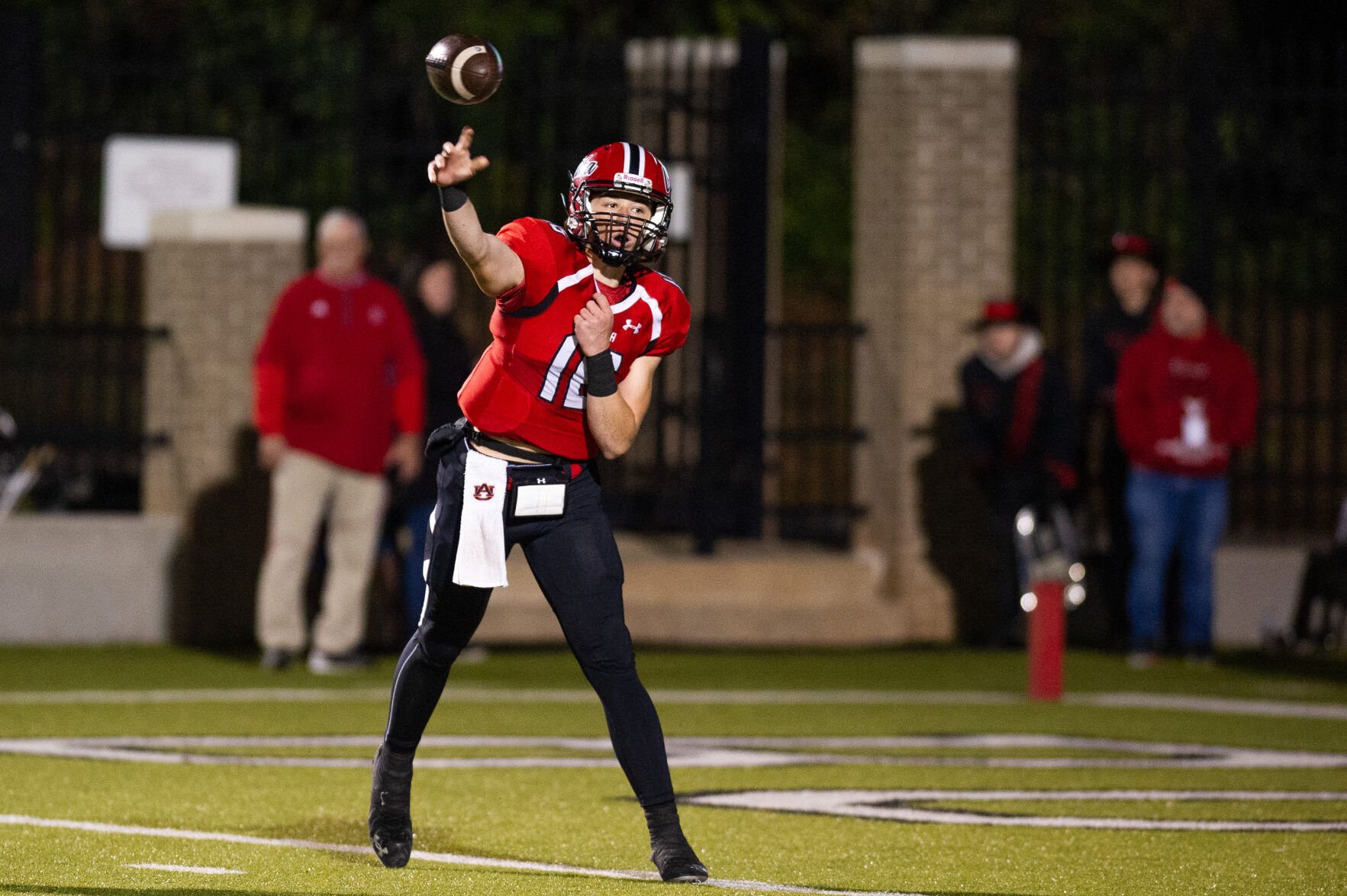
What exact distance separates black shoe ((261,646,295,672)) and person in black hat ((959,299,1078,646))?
4.16 m

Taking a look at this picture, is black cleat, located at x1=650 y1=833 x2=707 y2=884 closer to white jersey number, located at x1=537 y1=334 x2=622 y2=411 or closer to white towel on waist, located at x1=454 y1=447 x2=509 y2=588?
white towel on waist, located at x1=454 y1=447 x2=509 y2=588

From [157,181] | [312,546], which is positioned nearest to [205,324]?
[157,181]

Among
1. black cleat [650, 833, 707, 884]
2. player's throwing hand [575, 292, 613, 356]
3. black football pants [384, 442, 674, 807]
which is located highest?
player's throwing hand [575, 292, 613, 356]

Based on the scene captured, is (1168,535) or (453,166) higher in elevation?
(453,166)

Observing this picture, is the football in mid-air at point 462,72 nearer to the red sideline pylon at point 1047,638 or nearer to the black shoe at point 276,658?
the red sideline pylon at point 1047,638

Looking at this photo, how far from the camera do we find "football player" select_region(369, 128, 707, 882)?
6.68 m

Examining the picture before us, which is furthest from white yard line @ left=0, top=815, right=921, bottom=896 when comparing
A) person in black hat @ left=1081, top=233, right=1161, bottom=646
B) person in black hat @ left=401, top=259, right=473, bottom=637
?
person in black hat @ left=1081, top=233, right=1161, bottom=646

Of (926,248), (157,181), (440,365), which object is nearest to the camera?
(440,365)

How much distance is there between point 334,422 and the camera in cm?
1239

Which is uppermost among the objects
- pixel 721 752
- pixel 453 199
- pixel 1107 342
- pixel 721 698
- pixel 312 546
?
pixel 453 199

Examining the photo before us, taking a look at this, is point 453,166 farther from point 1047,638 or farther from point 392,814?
point 1047,638

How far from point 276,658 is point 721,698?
248 centimetres

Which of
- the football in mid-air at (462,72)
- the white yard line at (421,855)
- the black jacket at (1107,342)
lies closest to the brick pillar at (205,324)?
the black jacket at (1107,342)

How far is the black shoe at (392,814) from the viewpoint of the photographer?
687 centimetres
